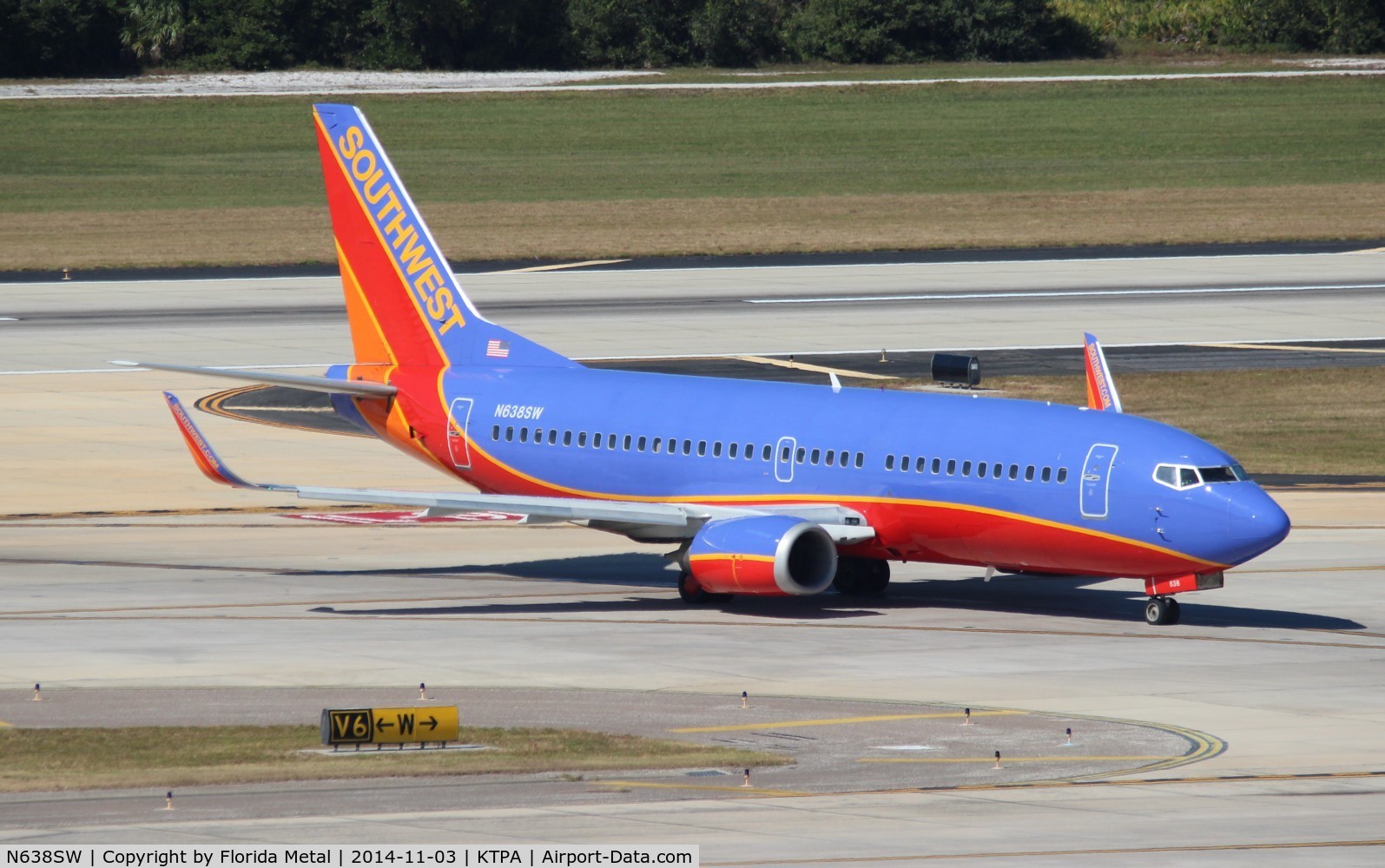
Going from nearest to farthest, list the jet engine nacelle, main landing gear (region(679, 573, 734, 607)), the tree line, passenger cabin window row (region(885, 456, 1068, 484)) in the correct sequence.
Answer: passenger cabin window row (region(885, 456, 1068, 484)) → the jet engine nacelle → main landing gear (region(679, 573, 734, 607)) → the tree line

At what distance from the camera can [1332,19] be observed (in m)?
184

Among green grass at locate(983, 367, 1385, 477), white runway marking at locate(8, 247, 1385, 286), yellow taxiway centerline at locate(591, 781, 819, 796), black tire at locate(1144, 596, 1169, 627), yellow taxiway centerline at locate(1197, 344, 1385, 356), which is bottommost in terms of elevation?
white runway marking at locate(8, 247, 1385, 286)

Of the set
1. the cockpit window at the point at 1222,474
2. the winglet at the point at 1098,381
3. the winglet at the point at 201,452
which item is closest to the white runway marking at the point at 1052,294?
the winglet at the point at 1098,381

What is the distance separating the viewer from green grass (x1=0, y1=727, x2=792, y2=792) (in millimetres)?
27922

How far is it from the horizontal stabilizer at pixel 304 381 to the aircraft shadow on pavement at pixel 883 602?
4.10 meters

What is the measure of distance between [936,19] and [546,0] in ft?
106

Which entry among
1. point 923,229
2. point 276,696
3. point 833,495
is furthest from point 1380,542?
point 923,229

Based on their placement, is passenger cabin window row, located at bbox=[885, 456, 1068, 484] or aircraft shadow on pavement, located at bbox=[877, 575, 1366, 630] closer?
passenger cabin window row, located at bbox=[885, 456, 1068, 484]

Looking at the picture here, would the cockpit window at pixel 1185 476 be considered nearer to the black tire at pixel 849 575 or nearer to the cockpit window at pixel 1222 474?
the cockpit window at pixel 1222 474

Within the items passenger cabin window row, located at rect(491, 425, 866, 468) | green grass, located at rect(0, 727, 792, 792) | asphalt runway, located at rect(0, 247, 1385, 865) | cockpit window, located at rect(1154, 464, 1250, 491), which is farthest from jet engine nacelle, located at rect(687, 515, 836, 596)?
green grass, located at rect(0, 727, 792, 792)

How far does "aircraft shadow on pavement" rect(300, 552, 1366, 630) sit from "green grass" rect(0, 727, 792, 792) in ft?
38.4

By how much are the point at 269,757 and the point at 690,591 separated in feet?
50.4

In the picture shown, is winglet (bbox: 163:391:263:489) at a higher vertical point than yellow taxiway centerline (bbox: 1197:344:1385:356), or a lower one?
higher
